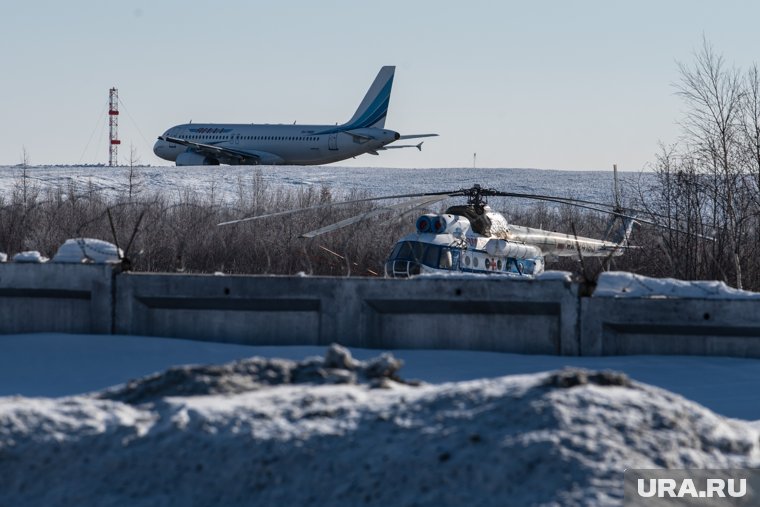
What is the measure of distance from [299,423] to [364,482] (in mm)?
729

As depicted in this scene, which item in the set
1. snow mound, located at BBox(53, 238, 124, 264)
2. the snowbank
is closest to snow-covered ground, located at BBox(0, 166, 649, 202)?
snow mound, located at BBox(53, 238, 124, 264)

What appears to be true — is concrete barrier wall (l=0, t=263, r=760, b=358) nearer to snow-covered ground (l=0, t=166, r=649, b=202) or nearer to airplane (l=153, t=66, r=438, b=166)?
snow-covered ground (l=0, t=166, r=649, b=202)

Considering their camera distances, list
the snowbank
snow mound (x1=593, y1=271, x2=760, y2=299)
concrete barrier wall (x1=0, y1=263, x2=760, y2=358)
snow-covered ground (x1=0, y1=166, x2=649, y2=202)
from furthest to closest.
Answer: snow-covered ground (x1=0, y1=166, x2=649, y2=202) → snow mound (x1=593, y1=271, x2=760, y2=299) → concrete barrier wall (x1=0, y1=263, x2=760, y2=358) → the snowbank

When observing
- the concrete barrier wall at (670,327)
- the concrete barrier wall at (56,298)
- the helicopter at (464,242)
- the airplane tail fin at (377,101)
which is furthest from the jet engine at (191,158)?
the concrete barrier wall at (670,327)

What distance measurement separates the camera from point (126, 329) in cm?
1222

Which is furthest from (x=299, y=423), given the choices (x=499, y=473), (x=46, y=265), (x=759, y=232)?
(x=759, y=232)

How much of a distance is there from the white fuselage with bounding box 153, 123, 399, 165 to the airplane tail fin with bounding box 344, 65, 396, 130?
58.2 inches

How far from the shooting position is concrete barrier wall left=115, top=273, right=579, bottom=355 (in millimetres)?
11258

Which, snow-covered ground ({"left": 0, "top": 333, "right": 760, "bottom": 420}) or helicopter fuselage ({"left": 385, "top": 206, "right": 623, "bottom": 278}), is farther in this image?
helicopter fuselage ({"left": 385, "top": 206, "right": 623, "bottom": 278})

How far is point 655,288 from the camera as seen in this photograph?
11297 mm

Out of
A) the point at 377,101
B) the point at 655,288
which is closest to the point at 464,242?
the point at 655,288

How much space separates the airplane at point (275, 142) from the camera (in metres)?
59.4

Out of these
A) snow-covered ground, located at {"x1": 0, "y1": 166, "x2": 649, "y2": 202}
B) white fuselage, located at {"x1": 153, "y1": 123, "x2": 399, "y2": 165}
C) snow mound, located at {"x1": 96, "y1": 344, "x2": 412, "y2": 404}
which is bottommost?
snow mound, located at {"x1": 96, "y1": 344, "x2": 412, "y2": 404}

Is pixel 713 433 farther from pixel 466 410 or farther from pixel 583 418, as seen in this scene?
pixel 466 410
